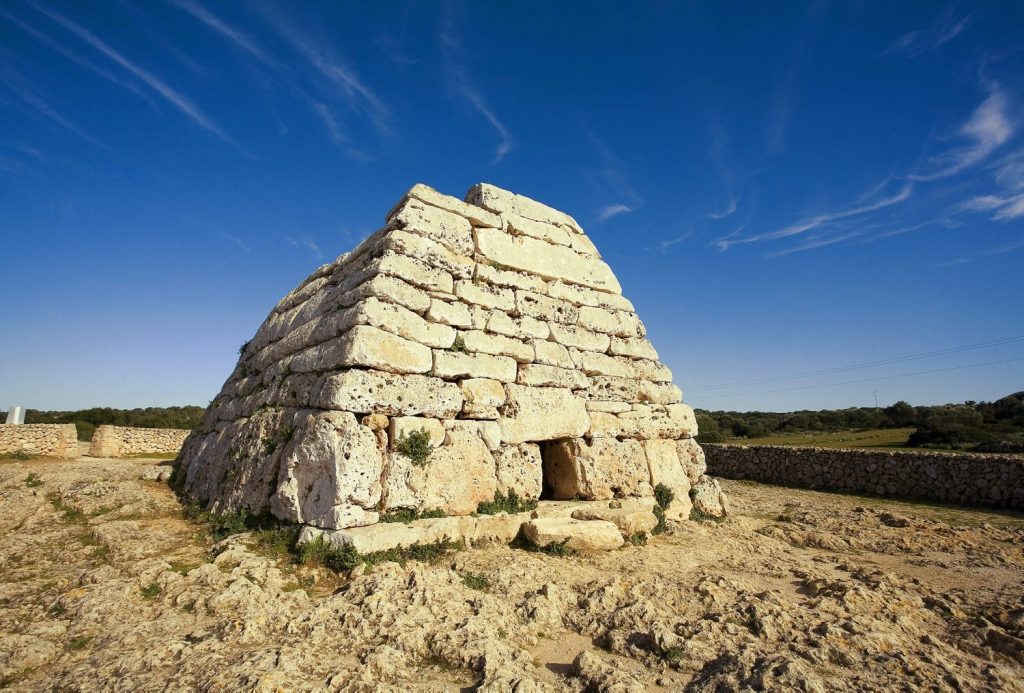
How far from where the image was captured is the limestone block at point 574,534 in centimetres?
545

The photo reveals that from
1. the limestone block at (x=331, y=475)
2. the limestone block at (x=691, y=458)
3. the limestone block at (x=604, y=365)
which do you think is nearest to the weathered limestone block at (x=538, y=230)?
the limestone block at (x=604, y=365)

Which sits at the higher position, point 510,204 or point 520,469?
point 510,204

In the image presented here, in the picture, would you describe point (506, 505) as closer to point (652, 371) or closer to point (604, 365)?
point (604, 365)

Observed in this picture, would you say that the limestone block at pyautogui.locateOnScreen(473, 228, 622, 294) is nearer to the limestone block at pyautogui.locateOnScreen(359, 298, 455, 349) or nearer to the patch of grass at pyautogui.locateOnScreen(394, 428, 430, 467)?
the limestone block at pyautogui.locateOnScreen(359, 298, 455, 349)

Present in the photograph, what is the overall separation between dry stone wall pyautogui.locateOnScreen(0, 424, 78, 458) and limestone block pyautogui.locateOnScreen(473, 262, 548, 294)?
17203 mm

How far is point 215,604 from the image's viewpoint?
12.0 feet

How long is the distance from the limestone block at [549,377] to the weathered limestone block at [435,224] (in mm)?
1740

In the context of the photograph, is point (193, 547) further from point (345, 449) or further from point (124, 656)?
point (124, 656)

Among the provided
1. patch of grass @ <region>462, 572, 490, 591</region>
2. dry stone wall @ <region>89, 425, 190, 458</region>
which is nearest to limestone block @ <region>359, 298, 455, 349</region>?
patch of grass @ <region>462, 572, 490, 591</region>

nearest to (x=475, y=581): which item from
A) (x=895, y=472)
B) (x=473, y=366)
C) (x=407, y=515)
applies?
(x=407, y=515)

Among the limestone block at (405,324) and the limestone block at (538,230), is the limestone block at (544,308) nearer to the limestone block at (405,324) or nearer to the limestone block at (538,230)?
the limestone block at (538,230)

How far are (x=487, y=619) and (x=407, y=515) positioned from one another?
68.6 inches

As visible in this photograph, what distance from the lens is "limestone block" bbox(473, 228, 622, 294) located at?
7.29 m

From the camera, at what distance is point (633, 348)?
8.19m
